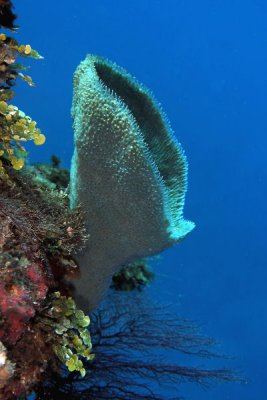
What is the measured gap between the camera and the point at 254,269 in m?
48.1

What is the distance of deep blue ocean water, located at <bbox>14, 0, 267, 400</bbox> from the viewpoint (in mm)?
46125

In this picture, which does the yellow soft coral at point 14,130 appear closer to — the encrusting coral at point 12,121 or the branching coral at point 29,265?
the encrusting coral at point 12,121

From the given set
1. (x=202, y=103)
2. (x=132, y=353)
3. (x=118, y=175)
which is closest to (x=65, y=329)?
(x=118, y=175)

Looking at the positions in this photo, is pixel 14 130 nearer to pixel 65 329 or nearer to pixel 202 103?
pixel 65 329

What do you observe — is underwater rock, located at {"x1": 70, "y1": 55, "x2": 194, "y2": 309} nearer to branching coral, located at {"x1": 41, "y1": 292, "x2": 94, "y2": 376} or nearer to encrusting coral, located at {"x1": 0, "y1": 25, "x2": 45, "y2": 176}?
encrusting coral, located at {"x1": 0, "y1": 25, "x2": 45, "y2": 176}

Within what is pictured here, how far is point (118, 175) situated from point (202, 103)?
69473 millimetres

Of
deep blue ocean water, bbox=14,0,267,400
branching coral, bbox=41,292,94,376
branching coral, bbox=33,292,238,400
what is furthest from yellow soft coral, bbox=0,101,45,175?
deep blue ocean water, bbox=14,0,267,400

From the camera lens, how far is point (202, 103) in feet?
224

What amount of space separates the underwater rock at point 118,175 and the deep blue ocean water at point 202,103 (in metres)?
38.9

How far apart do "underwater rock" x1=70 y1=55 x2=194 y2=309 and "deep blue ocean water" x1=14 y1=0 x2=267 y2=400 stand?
38933mm

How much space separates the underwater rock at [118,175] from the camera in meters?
Answer: 2.25

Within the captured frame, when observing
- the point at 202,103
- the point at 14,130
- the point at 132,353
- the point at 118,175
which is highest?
the point at 202,103

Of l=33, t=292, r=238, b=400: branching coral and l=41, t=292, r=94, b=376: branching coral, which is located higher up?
l=33, t=292, r=238, b=400: branching coral

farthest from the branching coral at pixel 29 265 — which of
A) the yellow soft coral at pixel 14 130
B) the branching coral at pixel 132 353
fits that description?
the branching coral at pixel 132 353
